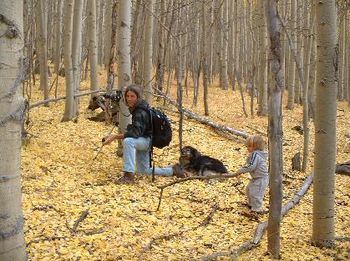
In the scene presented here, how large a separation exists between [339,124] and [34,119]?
980 cm

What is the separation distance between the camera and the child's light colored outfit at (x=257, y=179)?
5.33 meters

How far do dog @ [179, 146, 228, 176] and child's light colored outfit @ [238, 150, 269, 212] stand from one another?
1.12 m

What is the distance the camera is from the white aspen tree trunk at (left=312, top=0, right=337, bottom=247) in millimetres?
3998

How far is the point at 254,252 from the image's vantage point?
4.03 metres

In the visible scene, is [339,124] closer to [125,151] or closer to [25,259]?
[125,151]

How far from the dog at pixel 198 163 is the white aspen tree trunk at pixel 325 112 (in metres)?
2.33

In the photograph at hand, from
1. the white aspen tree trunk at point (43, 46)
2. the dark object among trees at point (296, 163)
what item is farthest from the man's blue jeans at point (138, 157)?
the white aspen tree trunk at point (43, 46)

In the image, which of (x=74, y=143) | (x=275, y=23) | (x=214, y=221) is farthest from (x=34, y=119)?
(x=275, y=23)

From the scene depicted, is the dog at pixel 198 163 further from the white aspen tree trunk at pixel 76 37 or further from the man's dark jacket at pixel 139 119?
the white aspen tree trunk at pixel 76 37

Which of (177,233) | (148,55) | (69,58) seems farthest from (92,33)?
(177,233)

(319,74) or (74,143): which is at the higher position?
(319,74)

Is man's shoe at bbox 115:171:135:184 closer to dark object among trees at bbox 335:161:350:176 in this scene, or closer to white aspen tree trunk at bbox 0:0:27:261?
white aspen tree trunk at bbox 0:0:27:261

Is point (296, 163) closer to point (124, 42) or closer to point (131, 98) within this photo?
point (131, 98)

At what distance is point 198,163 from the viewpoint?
6.57m
